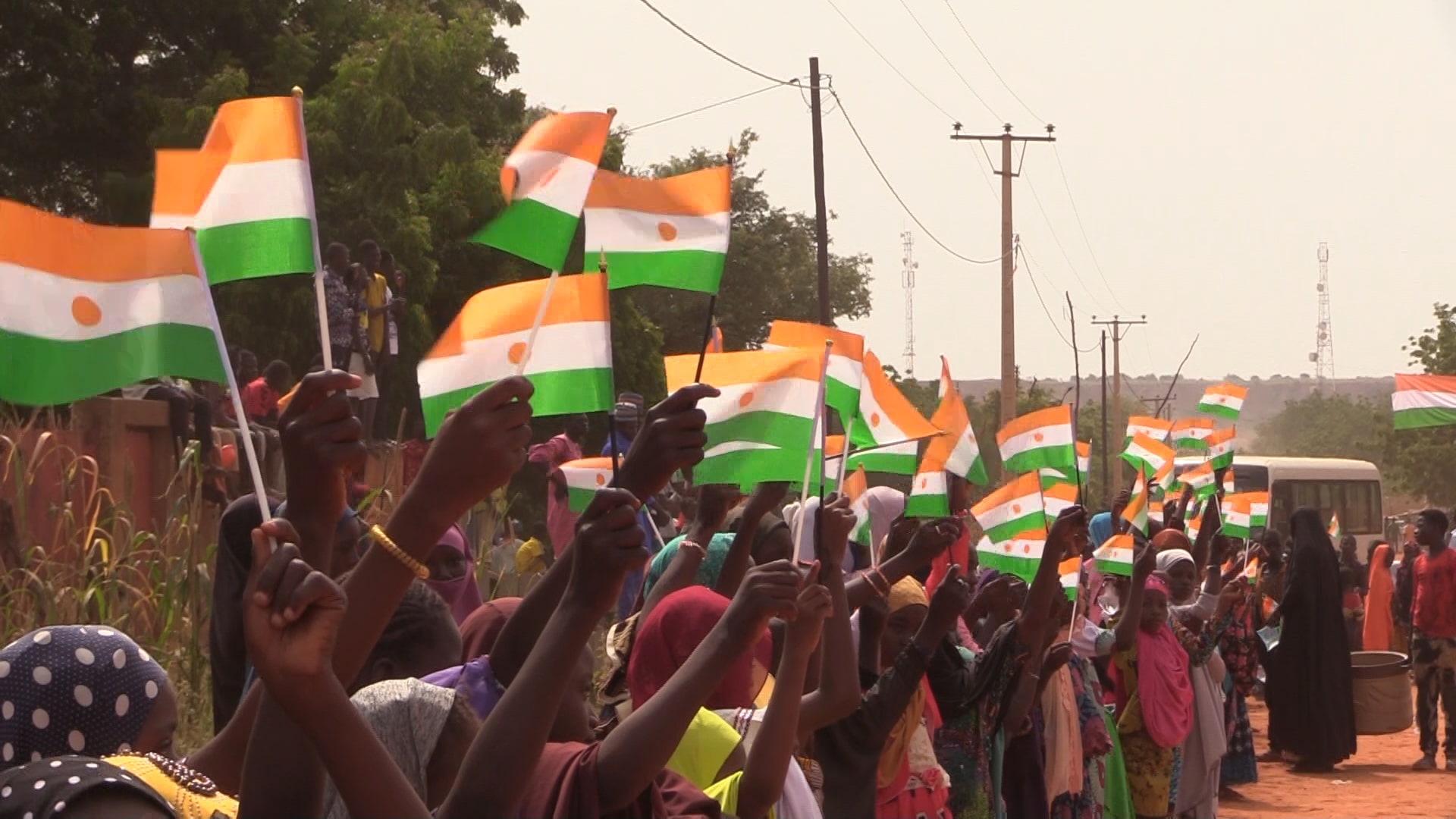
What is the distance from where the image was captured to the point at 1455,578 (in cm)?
1450

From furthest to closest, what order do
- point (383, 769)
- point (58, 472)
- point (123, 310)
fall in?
point (58, 472), point (123, 310), point (383, 769)

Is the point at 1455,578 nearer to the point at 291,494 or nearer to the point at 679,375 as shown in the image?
the point at 679,375

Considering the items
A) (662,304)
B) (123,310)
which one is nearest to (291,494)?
(123,310)

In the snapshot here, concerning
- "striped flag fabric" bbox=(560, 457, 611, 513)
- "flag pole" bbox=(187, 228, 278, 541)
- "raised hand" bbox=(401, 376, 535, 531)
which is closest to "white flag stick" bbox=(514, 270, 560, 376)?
"raised hand" bbox=(401, 376, 535, 531)

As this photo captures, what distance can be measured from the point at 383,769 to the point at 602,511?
60 centimetres

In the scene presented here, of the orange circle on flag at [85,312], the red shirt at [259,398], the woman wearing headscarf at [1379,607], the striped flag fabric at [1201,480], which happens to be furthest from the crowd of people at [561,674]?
the woman wearing headscarf at [1379,607]

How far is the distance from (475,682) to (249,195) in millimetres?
985

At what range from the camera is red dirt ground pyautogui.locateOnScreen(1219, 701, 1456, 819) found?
1289cm

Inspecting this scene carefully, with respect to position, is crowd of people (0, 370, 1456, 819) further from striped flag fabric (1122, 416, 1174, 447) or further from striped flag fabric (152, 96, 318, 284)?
striped flag fabric (1122, 416, 1174, 447)

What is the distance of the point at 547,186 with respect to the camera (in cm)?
374

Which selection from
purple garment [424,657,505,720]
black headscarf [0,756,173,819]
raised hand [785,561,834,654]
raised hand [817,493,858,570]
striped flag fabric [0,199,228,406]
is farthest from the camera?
raised hand [817,493,858,570]

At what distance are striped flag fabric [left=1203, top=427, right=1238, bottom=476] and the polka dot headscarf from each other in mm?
13168

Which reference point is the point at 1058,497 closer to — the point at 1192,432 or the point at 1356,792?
the point at 1356,792

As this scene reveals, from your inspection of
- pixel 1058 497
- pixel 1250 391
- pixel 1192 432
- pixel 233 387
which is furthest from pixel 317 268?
pixel 1250 391
